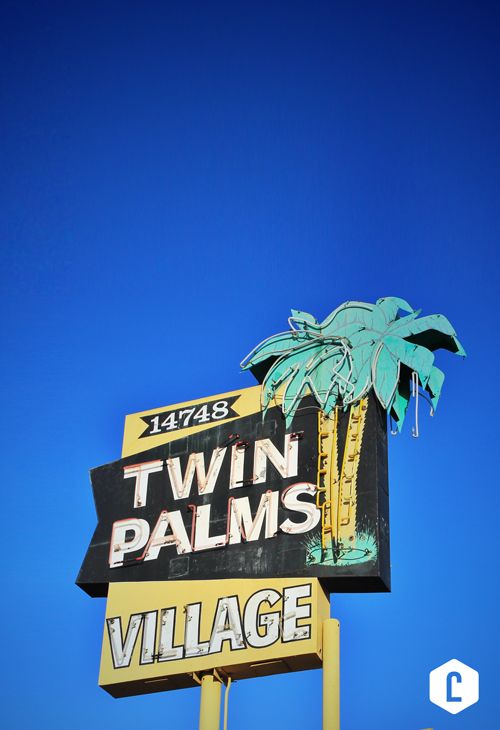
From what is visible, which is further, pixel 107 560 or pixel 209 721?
pixel 107 560

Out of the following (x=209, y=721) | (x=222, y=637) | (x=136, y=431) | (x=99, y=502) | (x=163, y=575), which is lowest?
(x=209, y=721)

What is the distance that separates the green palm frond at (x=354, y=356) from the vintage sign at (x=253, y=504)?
1.28ft

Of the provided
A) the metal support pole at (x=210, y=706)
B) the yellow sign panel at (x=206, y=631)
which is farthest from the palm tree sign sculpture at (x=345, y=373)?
the metal support pole at (x=210, y=706)

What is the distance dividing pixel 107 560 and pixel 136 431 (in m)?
3.36

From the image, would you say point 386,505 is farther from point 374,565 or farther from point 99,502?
point 99,502

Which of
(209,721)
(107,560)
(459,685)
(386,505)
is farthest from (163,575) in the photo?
(459,685)

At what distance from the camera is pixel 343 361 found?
2745cm

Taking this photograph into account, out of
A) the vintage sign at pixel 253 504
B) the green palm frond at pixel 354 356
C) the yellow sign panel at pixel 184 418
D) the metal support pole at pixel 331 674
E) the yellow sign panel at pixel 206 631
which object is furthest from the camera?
the yellow sign panel at pixel 184 418

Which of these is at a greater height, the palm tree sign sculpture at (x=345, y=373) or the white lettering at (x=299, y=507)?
the palm tree sign sculpture at (x=345, y=373)

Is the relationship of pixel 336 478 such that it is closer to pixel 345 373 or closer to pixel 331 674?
pixel 345 373

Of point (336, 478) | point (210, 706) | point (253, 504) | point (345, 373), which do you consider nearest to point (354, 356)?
point (345, 373)

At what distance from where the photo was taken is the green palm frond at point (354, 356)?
26.8m

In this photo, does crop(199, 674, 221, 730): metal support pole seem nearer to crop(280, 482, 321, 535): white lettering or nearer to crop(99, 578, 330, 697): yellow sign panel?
crop(99, 578, 330, 697): yellow sign panel

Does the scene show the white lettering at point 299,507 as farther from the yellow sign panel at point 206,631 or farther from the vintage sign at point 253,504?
the yellow sign panel at point 206,631
